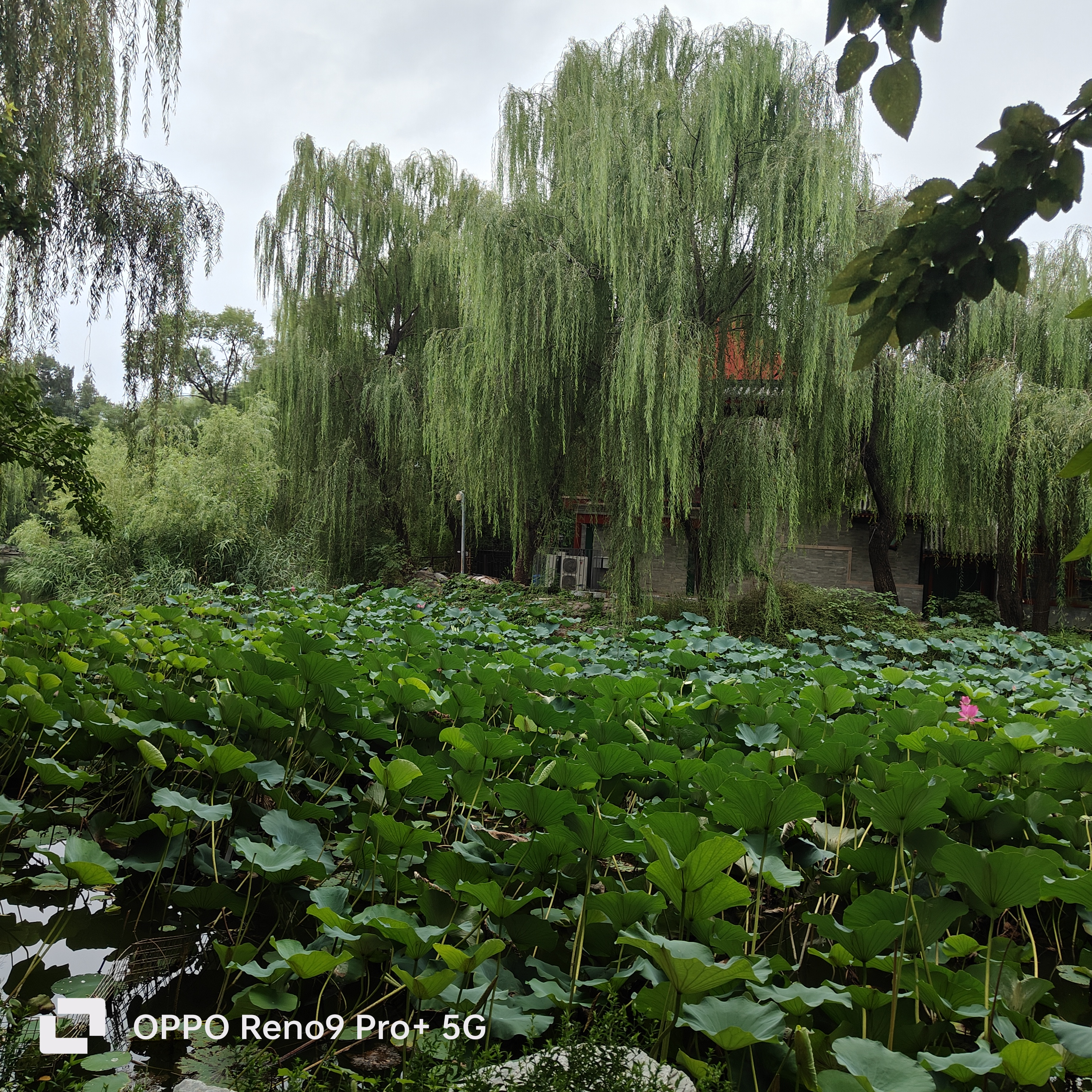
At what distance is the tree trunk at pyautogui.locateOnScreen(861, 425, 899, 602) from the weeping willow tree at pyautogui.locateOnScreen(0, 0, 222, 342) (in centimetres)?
748

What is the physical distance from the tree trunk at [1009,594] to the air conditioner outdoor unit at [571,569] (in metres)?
6.44

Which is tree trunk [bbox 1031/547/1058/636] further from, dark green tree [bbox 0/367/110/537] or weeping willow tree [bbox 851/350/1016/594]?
dark green tree [bbox 0/367/110/537]

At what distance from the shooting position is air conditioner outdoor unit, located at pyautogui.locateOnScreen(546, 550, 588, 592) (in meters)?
14.1

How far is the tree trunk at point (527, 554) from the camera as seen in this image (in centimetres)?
979

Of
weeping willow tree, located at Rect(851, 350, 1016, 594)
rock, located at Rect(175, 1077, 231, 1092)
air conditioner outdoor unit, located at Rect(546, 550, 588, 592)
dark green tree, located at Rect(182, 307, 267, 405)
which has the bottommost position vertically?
rock, located at Rect(175, 1077, 231, 1092)

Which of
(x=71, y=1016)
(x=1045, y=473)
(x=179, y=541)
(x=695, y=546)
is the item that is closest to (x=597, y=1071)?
(x=71, y=1016)

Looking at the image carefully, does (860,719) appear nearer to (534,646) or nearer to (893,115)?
(893,115)

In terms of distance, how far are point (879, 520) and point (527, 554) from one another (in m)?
4.84

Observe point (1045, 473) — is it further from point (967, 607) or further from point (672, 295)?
point (672, 295)

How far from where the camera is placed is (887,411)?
880 centimetres

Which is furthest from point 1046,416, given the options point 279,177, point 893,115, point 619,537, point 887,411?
point 279,177

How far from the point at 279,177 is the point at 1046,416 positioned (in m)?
10.8

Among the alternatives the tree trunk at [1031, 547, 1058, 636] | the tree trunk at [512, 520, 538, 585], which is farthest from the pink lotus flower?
the tree trunk at [1031, 547, 1058, 636]

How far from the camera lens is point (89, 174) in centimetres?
484
